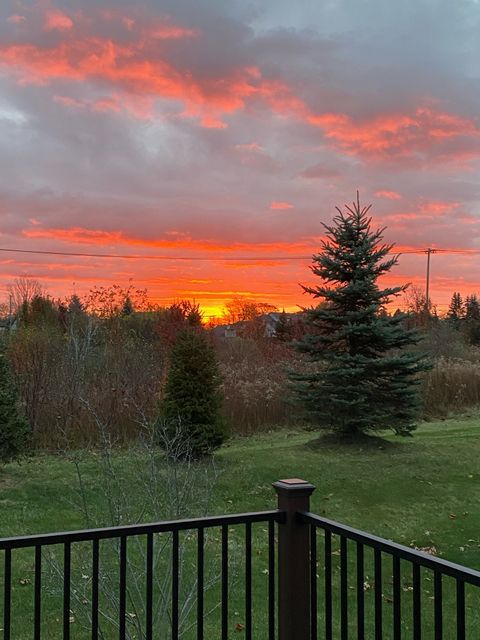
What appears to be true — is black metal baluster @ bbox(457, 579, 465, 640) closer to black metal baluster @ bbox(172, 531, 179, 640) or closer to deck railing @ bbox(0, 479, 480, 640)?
deck railing @ bbox(0, 479, 480, 640)

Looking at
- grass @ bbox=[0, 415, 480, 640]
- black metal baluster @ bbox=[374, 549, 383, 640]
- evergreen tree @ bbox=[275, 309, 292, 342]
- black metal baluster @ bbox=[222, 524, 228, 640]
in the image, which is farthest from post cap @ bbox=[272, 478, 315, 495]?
evergreen tree @ bbox=[275, 309, 292, 342]

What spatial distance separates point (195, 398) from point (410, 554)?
24.1 feet

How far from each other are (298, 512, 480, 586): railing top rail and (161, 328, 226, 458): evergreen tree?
6.64 metres

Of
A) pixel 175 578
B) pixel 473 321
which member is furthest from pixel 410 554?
pixel 473 321

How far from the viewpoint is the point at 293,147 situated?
1203cm

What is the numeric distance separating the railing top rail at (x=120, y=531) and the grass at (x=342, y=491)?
2.75 metres

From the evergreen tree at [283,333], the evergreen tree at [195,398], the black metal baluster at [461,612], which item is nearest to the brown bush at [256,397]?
the evergreen tree at [195,398]

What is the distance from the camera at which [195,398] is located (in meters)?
9.18

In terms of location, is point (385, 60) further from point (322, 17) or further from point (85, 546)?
point (85, 546)

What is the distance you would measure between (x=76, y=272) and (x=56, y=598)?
20.1 meters

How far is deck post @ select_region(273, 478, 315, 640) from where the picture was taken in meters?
2.53

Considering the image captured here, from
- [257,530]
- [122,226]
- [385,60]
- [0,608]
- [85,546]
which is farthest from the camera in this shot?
[122,226]

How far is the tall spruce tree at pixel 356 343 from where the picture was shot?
396 inches

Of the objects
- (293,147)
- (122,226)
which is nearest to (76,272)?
(122,226)
